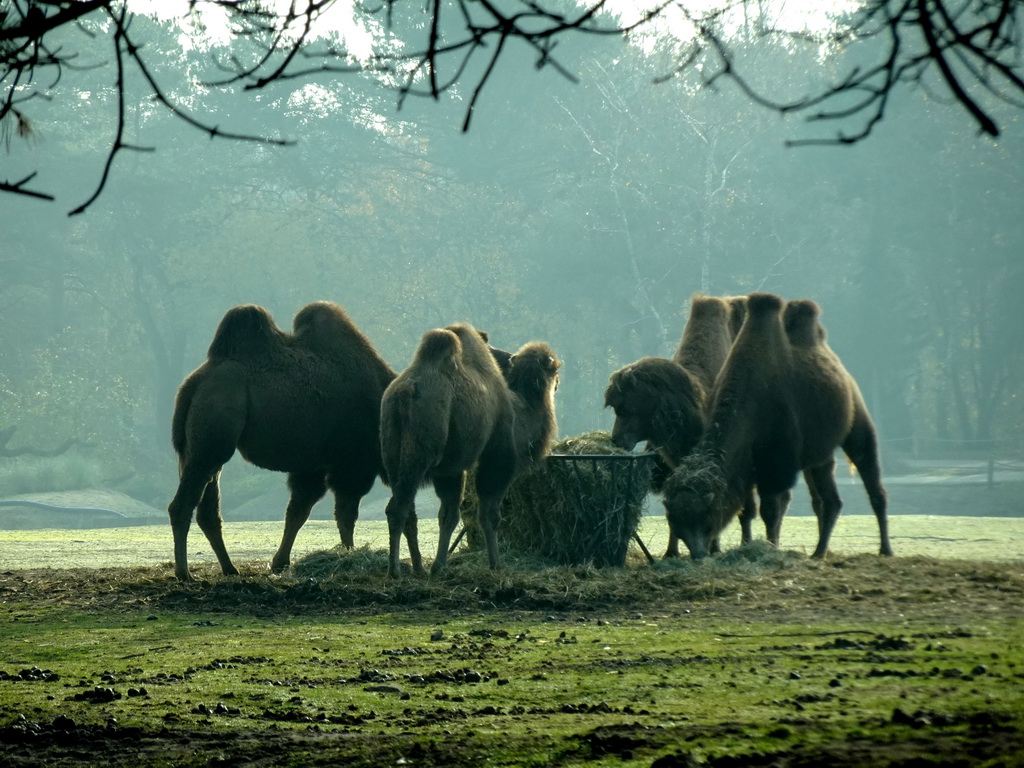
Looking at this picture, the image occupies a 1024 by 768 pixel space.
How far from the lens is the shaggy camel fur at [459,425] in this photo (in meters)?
9.07

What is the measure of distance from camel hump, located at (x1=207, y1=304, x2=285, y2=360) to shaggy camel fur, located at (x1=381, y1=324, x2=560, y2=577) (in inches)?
48.9

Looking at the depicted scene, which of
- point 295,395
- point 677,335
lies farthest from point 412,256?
point 295,395

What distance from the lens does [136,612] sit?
8.05 meters

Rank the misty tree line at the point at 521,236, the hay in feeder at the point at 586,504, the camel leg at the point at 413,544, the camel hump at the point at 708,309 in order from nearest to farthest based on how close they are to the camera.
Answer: the camel leg at the point at 413,544 < the hay in feeder at the point at 586,504 < the camel hump at the point at 708,309 < the misty tree line at the point at 521,236

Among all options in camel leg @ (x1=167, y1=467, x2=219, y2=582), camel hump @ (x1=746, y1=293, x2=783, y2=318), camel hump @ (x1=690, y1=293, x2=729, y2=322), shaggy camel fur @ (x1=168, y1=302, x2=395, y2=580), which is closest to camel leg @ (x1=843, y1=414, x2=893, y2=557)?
camel hump @ (x1=746, y1=293, x2=783, y2=318)

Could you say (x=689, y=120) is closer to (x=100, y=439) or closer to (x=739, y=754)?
(x=100, y=439)

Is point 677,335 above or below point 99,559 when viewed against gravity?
above

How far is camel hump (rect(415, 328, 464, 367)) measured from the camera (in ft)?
30.7

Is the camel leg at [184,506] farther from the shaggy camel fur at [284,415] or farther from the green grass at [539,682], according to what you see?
the green grass at [539,682]

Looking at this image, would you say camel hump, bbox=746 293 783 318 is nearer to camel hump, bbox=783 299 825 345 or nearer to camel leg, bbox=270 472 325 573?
camel hump, bbox=783 299 825 345

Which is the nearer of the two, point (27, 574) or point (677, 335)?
point (27, 574)

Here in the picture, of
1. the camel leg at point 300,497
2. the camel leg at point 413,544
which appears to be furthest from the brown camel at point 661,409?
the camel leg at point 300,497

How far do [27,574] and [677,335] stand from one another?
37744 mm

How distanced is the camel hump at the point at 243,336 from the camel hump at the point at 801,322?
453cm
